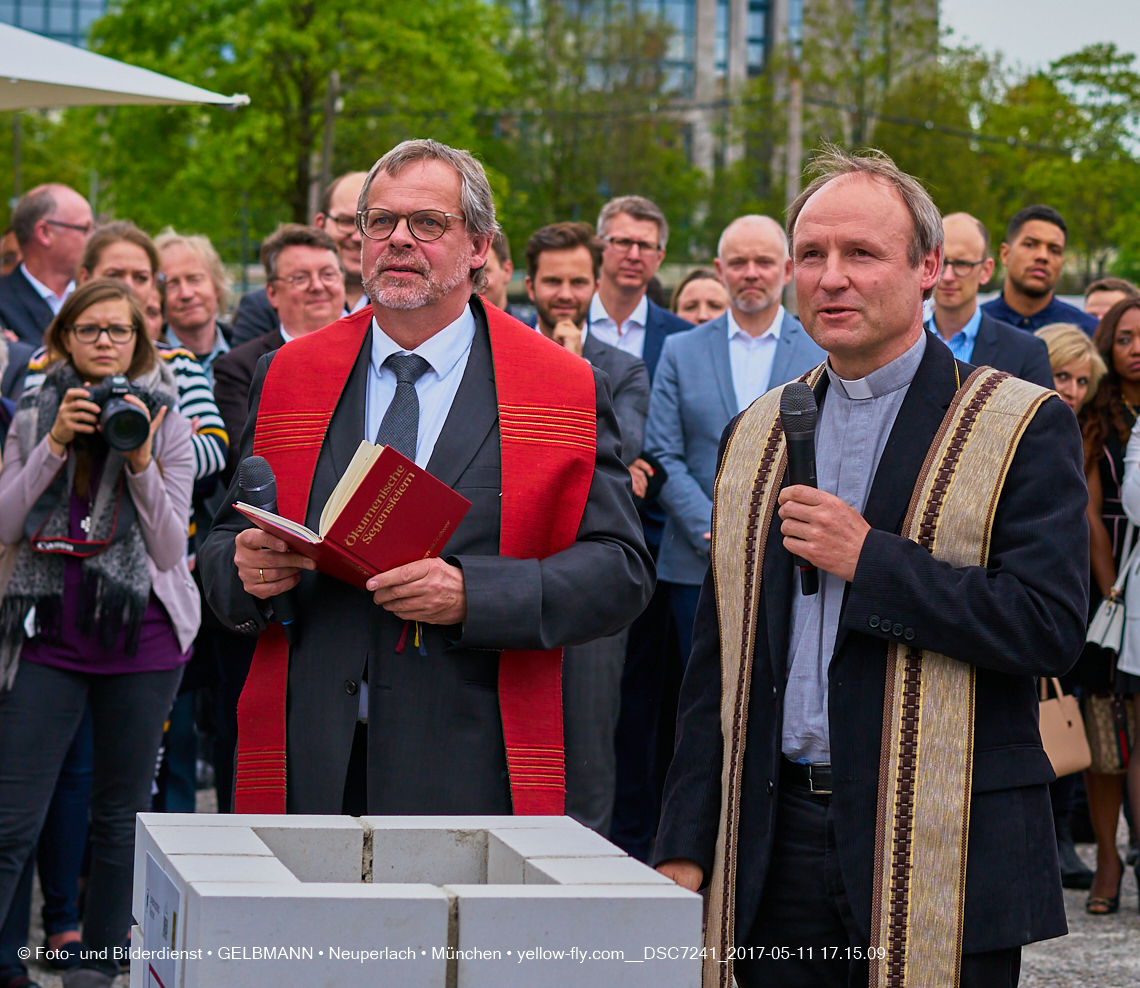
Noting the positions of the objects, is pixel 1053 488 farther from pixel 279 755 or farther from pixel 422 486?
pixel 279 755

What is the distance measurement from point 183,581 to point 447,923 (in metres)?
3.76

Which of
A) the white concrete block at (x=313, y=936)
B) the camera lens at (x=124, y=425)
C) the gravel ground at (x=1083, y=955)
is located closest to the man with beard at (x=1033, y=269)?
the gravel ground at (x=1083, y=955)

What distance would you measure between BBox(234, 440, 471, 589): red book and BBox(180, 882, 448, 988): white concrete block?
1.15m

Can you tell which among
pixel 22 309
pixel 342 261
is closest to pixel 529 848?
pixel 342 261

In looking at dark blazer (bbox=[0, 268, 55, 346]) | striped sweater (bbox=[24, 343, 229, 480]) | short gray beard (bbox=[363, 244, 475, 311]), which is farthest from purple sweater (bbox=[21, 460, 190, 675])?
dark blazer (bbox=[0, 268, 55, 346])

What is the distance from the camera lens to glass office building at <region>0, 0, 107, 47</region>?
82.0 meters

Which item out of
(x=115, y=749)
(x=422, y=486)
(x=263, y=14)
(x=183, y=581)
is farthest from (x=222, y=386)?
(x=263, y=14)

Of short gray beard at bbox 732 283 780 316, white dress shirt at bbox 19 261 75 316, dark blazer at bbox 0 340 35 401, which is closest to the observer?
dark blazer at bbox 0 340 35 401

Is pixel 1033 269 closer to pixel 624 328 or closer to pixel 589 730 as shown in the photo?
pixel 624 328

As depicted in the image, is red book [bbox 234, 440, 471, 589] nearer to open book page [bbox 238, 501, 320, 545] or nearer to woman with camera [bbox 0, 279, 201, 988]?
open book page [bbox 238, 501, 320, 545]

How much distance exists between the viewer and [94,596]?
4977mm

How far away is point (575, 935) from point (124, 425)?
11.4 feet

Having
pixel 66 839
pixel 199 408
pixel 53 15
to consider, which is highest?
pixel 53 15

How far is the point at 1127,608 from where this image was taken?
20.6ft
